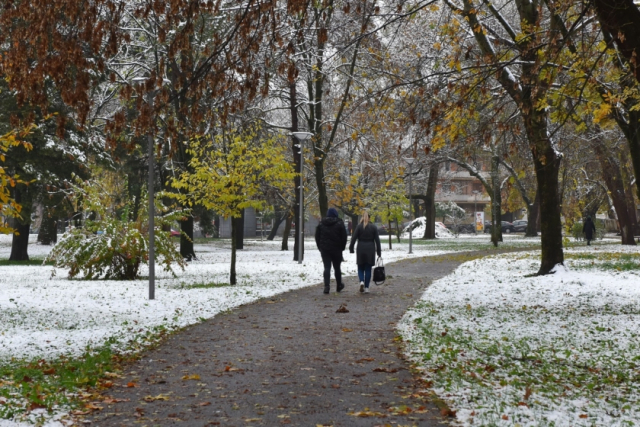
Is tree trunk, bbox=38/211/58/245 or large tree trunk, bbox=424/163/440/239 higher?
large tree trunk, bbox=424/163/440/239

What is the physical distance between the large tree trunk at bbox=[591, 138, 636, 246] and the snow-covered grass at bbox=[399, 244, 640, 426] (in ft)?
52.4

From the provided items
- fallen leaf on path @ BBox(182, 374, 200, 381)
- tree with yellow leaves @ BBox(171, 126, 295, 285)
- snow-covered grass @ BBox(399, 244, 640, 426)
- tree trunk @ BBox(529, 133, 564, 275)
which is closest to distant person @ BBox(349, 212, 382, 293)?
snow-covered grass @ BBox(399, 244, 640, 426)

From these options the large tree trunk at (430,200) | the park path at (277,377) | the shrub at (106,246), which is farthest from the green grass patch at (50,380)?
the large tree trunk at (430,200)

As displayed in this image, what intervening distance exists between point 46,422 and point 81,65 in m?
3.54

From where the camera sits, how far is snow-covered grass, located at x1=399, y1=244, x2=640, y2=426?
19.6 ft

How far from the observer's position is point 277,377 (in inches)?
283

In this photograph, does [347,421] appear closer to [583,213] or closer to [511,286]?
[511,286]

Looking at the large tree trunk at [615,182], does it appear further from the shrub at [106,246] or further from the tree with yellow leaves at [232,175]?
the shrub at [106,246]

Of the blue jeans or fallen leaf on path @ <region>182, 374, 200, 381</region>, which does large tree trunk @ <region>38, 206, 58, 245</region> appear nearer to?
the blue jeans

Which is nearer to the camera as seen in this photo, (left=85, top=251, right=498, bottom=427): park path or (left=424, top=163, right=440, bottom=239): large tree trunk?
(left=85, top=251, right=498, bottom=427): park path

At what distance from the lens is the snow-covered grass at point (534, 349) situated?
5.96 m

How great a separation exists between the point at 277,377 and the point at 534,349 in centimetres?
339

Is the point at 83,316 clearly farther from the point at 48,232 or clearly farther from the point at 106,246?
the point at 48,232

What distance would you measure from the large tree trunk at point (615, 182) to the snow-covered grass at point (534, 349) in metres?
16.0
